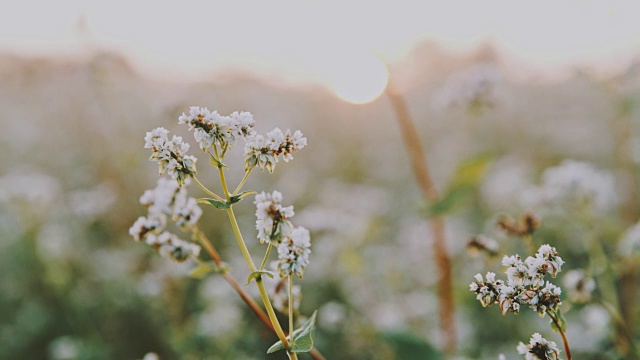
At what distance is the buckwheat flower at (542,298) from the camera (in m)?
1.50

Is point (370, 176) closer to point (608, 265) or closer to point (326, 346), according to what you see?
point (326, 346)

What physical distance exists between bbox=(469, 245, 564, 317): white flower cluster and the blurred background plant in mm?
876

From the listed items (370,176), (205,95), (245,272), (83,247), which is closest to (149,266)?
(83,247)

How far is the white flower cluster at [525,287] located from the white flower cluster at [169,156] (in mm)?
890

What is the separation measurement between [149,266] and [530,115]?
7.59 metres

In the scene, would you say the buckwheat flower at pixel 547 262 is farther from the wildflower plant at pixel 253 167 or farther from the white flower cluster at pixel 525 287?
the wildflower plant at pixel 253 167

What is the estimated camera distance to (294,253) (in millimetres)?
1689

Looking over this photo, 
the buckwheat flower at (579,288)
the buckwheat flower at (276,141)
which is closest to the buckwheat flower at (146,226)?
the buckwheat flower at (276,141)

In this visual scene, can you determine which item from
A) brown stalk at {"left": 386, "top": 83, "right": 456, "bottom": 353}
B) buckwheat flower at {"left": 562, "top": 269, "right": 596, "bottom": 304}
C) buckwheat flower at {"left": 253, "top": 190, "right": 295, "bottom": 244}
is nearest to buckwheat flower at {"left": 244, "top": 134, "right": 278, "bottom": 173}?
buckwheat flower at {"left": 253, "top": 190, "right": 295, "bottom": 244}

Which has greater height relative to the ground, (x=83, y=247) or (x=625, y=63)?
(x=625, y=63)

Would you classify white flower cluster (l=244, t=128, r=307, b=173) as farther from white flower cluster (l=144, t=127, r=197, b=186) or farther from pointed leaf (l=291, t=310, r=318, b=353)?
pointed leaf (l=291, t=310, r=318, b=353)

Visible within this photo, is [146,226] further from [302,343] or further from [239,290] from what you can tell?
[302,343]

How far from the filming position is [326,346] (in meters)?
4.38

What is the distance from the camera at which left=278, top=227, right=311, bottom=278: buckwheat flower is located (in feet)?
5.49
